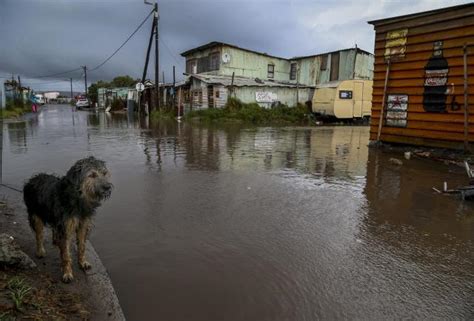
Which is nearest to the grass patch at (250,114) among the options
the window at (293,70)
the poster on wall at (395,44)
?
the window at (293,70)

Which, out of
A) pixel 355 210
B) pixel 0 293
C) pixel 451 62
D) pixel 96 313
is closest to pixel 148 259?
pixel 96 313

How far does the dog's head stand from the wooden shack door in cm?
2627

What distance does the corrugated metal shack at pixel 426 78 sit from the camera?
9672 mm

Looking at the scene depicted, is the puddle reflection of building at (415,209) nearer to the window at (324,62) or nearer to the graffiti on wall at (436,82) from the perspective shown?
the graffiti on wall at (436,82)

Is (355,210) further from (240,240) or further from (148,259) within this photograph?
(148,259)

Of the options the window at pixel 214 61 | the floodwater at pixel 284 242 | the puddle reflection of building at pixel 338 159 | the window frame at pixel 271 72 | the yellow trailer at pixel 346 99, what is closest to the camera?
the floodwater at pixel 284 242

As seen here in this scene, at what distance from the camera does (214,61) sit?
34938mm

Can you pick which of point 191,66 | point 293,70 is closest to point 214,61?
point 191,66

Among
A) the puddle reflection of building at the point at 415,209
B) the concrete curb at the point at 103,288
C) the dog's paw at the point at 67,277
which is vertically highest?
the puddle reflection of building at the point at 415,209

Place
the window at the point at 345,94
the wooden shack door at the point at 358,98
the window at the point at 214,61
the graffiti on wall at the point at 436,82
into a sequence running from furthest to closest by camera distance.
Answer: the window at the point at 214,61 → the wooden shack door at the point at 358,98 → the window at the point at 345,94 → the graffiti on wall at the point at 436,82

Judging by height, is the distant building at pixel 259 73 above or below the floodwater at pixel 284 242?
above

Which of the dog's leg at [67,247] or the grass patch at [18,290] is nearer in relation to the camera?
the grass patch at [18,290]

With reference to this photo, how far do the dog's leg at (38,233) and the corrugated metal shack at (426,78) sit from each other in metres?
9.79

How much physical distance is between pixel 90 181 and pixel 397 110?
1065 centimetres
